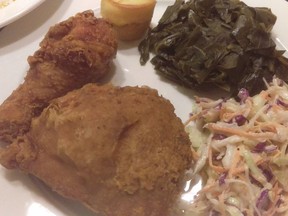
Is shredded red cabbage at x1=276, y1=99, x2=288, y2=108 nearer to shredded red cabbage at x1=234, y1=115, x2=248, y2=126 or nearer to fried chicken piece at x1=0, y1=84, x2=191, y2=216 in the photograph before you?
shredded red cabbage at x1=234, y1=115, x2=248, y2=126

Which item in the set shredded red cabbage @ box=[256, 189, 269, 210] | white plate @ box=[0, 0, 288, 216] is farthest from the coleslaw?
white plate @ box=[0, 0, 288, 216]

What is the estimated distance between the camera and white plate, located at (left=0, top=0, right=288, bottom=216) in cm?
214

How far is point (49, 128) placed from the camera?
2092 mm

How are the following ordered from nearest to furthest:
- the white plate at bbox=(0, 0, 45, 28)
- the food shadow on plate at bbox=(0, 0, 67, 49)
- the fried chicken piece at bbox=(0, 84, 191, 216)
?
the fried chicken piece at bbox=(0, 84, 191, 216) → the white plate at bbox=(0, 0, 45, 28) → the food shadow on plate at bbox=(0, 0, 67, 49)

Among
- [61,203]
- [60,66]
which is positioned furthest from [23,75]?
[61,203]

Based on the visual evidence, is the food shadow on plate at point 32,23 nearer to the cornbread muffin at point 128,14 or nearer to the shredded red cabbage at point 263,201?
the cornbread muffin at point 128,14

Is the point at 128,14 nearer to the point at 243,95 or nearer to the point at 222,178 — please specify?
the point at 243,95

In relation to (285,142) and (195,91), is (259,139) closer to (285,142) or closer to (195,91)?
(285,142)

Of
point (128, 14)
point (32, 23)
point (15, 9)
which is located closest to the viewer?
point (128, 14)

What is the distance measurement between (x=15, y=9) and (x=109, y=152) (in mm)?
1494

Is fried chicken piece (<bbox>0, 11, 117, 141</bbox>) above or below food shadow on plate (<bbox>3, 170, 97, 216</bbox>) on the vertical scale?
above

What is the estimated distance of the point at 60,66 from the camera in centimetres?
249

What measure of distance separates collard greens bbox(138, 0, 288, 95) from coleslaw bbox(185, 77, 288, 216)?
0.17 metres

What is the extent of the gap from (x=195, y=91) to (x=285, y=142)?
27.0 inches
